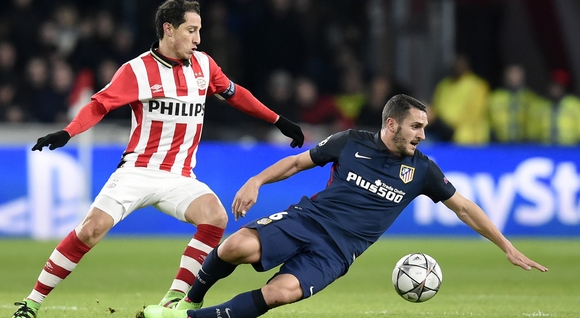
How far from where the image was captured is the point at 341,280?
32.6 ft

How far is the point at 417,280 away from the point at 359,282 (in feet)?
10.5

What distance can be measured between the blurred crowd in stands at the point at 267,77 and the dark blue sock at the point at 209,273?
24.4ft

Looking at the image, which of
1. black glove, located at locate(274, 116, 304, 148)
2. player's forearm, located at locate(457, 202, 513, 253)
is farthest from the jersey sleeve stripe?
player's forearm, located at locate(457, 202, 513, 253)

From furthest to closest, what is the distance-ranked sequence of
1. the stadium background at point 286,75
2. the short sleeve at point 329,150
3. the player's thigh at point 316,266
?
1. the stadium background at point 286,75
2. the short sleeve at point 329,150
3. the player's thigh at point 316,266

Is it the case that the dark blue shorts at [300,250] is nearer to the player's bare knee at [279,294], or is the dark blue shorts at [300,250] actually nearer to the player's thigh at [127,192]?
the player's bare knee at [279,294]

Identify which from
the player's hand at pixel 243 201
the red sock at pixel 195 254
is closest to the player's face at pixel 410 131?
the player's hand at pixel 243 201

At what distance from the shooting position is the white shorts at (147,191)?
6.63m

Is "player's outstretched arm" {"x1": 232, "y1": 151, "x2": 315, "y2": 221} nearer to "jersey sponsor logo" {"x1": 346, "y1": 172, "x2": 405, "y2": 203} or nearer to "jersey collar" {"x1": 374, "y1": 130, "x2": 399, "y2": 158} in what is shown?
"jersey sponsor logo" {"x1": 346, "y1": 172, "x2": 405, "y2": 203}

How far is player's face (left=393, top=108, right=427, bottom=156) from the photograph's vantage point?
618 centimetres

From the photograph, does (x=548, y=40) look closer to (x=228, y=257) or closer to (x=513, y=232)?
(x=513, y=232)

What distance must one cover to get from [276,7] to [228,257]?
35.6 feet

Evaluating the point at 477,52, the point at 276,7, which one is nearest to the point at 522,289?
the point at 276,7

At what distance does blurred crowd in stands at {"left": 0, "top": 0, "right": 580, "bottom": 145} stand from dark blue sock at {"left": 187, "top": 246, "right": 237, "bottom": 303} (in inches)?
293

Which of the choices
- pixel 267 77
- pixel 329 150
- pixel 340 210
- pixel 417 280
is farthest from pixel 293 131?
pixel 267 77
